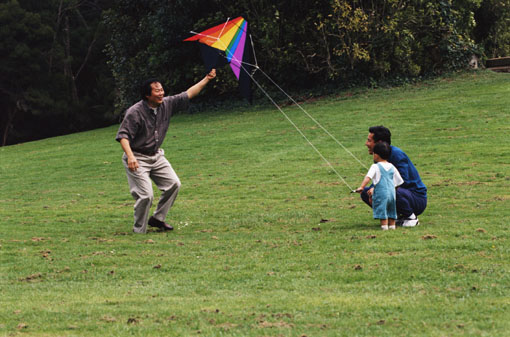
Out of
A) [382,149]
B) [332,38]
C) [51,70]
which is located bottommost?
[382,149]

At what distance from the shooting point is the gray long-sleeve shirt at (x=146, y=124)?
9.82 metres

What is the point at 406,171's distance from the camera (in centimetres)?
924

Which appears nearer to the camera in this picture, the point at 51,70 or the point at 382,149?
the point at 382,149

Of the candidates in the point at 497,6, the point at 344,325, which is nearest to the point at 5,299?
the point at 344,325

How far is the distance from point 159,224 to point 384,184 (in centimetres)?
359

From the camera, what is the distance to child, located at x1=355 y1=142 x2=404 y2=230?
882 centimetres

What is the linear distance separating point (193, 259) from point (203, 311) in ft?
7.76

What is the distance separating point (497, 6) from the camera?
3281 cm

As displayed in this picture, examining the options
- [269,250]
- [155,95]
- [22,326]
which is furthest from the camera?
[155,95]

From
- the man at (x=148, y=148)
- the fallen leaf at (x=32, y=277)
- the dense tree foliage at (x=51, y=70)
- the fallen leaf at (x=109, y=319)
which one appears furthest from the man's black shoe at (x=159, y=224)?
the dense tree foliage at (x=51, y=70)

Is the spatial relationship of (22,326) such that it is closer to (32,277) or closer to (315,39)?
(32,277)

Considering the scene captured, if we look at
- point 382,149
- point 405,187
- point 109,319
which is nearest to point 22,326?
point 109,319

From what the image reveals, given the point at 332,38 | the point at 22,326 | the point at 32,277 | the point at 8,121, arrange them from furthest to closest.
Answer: the point at 8,121 < the point at 332,38 < the point at 32,277 < the point at 22,326

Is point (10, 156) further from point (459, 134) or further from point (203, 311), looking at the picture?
point (203, 311)
